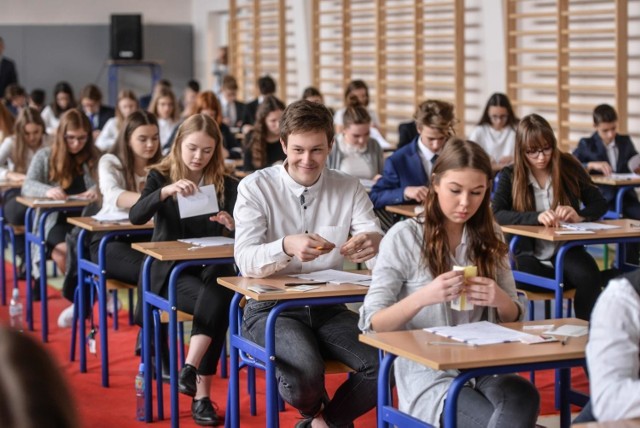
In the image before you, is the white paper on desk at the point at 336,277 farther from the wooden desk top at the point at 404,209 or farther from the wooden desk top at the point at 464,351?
the wooden desk top at the point at 404,209

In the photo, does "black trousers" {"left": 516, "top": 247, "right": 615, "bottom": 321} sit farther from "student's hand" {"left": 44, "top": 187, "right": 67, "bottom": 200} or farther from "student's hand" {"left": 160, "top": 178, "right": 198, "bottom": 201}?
"student's hand" {"left": 44, "top": 187, "right": 67, "bottom": 200}

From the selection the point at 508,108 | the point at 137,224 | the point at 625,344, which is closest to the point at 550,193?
the point at 137,224

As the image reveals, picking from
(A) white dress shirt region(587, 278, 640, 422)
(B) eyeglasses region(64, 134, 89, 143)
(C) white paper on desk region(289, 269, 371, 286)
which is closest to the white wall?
(B) eyeglasses region(64, 134, 89, 143)

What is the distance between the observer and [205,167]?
4.80 metres

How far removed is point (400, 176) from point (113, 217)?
1.78 meters

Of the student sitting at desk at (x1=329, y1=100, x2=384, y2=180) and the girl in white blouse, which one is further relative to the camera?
the girl in white blouse

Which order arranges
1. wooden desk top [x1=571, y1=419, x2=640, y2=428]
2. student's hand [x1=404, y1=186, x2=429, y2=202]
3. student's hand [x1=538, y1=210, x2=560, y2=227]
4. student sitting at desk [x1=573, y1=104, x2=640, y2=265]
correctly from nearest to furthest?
wooden desk top [x1=571, y1=419, x2=640, y2=428] → student's hand [x1=538, y1=210, x2=560, y2=227] → student's hand [x1=404, y1=186, x2=429, y2=202] → student sitting at desk [x1=573, y1=104, x2=640, y2=265]

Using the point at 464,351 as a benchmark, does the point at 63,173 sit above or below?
above

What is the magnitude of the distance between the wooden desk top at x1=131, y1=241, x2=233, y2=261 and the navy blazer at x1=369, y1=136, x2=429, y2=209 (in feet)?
6.19

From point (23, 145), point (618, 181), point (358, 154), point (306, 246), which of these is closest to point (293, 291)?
point (306, 246)

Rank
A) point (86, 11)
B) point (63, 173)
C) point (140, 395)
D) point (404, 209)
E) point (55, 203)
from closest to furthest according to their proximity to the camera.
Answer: point (140, 395)
point (404, 209)
point (55, 203)
point (63, 173)
point (86, 11)

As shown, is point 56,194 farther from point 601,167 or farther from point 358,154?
point 601,167

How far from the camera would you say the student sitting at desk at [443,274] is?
9.21 feet

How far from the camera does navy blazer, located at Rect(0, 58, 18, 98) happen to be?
15039mm
